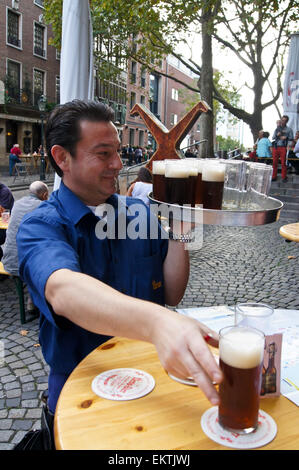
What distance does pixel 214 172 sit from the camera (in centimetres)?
135

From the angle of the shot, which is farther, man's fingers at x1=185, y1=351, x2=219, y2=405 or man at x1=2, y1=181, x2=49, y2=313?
man at x1=2, y1=181, x2=49, y2=313

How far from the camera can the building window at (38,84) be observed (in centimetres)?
2780

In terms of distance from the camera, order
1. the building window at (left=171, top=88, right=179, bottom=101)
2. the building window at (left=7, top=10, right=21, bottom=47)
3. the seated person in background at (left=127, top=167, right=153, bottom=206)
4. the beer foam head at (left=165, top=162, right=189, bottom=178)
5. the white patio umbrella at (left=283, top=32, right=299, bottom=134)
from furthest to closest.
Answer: the building window at (left=171, top=88, right=179, bottom=101) → the building window at (left=7, top=10, right=21, bottom=47) → the white patio umbrella at (left=283, top=32, right=299, bottom=134) → the seated person in background at (left=127, top=167, right=153, bottom=206) → the beer foam head at (left=165, top=162, right=189, bottom=178)

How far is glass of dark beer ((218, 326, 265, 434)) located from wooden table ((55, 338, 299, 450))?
73mm

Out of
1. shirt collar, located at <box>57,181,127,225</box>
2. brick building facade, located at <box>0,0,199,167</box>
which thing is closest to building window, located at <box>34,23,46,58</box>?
brick building facade, located at <box>0,0,199,167</box>

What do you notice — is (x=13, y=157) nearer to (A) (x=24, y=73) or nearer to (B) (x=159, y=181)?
(A) (x=24, y=73)

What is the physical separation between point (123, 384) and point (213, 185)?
72 cm

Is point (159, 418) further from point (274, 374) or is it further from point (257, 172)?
point (257, 172)

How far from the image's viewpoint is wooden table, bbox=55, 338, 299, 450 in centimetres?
101

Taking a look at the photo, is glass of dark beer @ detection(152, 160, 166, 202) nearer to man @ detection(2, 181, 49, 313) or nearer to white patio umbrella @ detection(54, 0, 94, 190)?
white patio umbrella @ detection(54, 0, 94, 190)

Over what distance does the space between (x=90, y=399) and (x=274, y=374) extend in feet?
1.84

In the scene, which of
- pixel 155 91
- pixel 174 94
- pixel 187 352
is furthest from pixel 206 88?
pixel 174 94

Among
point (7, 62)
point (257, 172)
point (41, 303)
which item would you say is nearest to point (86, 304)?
point (41, 303)

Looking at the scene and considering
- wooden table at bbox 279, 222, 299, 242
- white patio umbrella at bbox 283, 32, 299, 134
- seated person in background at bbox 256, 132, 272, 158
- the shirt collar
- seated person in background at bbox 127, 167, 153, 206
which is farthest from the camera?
seated person in background at bbox 256, 132, 272, 158
